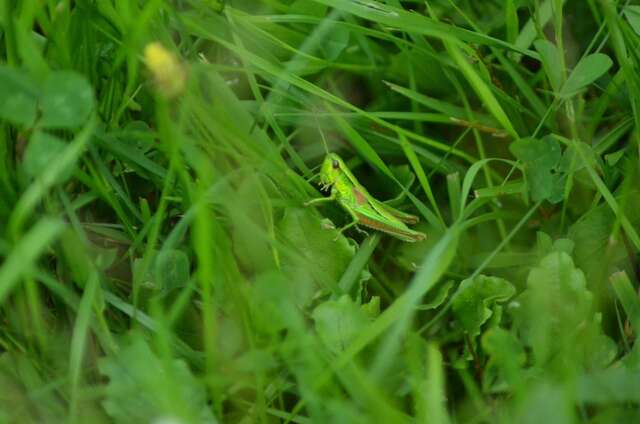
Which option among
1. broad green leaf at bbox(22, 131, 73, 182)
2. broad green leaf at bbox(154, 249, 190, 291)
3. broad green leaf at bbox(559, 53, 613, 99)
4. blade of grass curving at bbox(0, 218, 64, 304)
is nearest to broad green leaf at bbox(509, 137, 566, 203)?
broad green leaf at bbox(559, 53, 613, 99)

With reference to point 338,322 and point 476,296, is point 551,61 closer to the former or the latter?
point 476,296

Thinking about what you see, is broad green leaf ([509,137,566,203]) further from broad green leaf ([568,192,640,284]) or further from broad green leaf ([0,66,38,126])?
broad green leaf ([0,66,38,126])

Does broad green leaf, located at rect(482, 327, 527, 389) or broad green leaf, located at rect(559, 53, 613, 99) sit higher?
broad green leaf, located at rect(559, 53, 613, 99)

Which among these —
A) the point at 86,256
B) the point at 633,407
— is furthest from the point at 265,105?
the point at 633,407

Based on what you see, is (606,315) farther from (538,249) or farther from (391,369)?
(391,369)

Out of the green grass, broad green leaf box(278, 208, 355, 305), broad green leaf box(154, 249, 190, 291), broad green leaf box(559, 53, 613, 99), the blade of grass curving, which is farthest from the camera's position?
broad green leaf box(559, 53, 613, 99)
